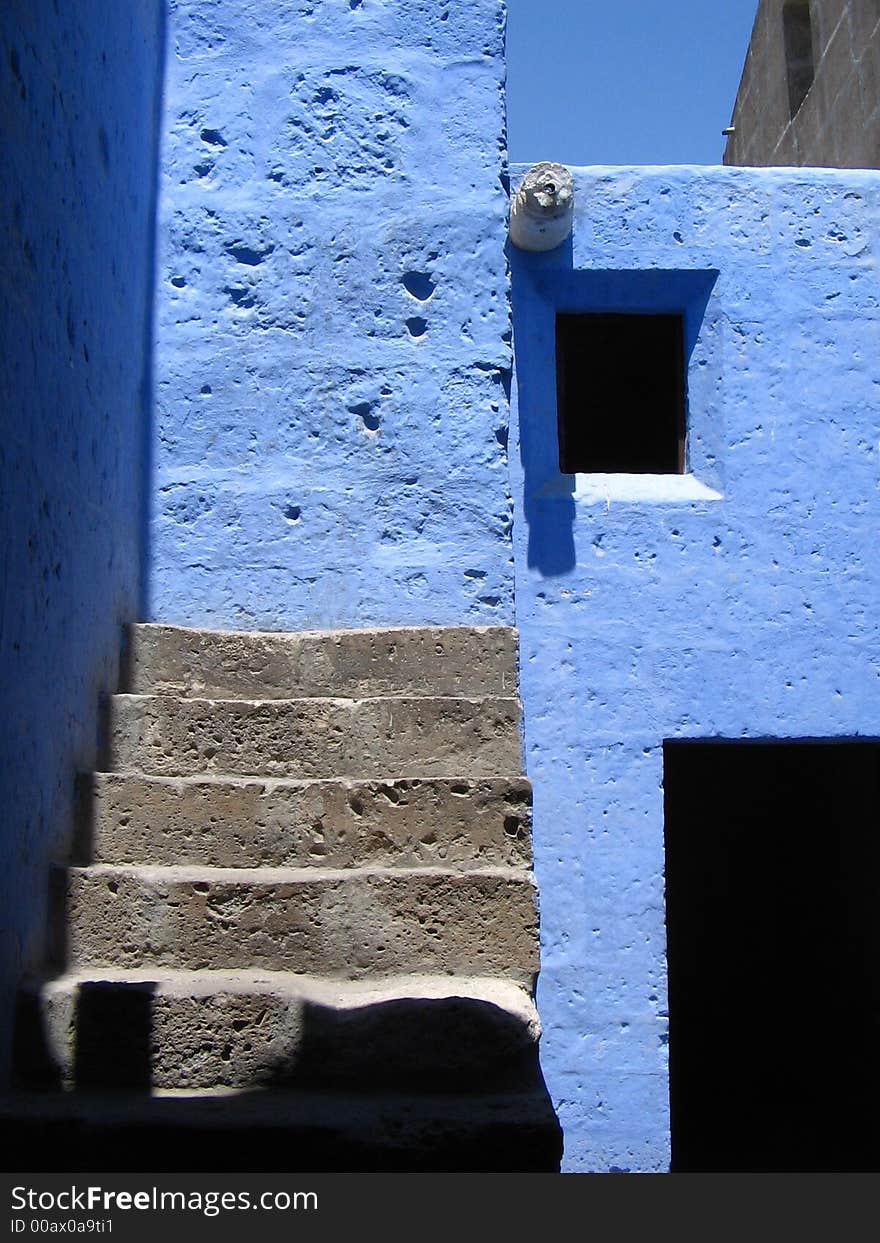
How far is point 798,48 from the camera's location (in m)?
8.41

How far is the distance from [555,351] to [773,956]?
5045 mm

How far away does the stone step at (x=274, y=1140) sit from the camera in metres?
1.87

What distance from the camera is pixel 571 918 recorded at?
4.46m

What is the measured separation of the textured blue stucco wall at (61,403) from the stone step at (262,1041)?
0.12m

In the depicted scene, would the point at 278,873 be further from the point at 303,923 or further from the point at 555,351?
the point at 555,351

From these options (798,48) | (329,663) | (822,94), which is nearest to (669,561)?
(329,663)

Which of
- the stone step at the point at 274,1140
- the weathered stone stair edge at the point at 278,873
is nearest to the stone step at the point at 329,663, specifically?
the weathered stone stair edge at the point at 278,873

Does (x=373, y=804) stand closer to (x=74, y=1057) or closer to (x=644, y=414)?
(x=74, y=1057)

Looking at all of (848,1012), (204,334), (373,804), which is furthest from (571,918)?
(848,1012)

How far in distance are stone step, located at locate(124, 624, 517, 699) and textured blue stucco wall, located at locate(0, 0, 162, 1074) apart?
127 millimetres

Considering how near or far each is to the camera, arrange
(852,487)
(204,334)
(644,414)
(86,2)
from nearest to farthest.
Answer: (86,2) < (204,334) < (852,487) < (644,414)

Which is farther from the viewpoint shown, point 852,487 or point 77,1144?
point 852,487
